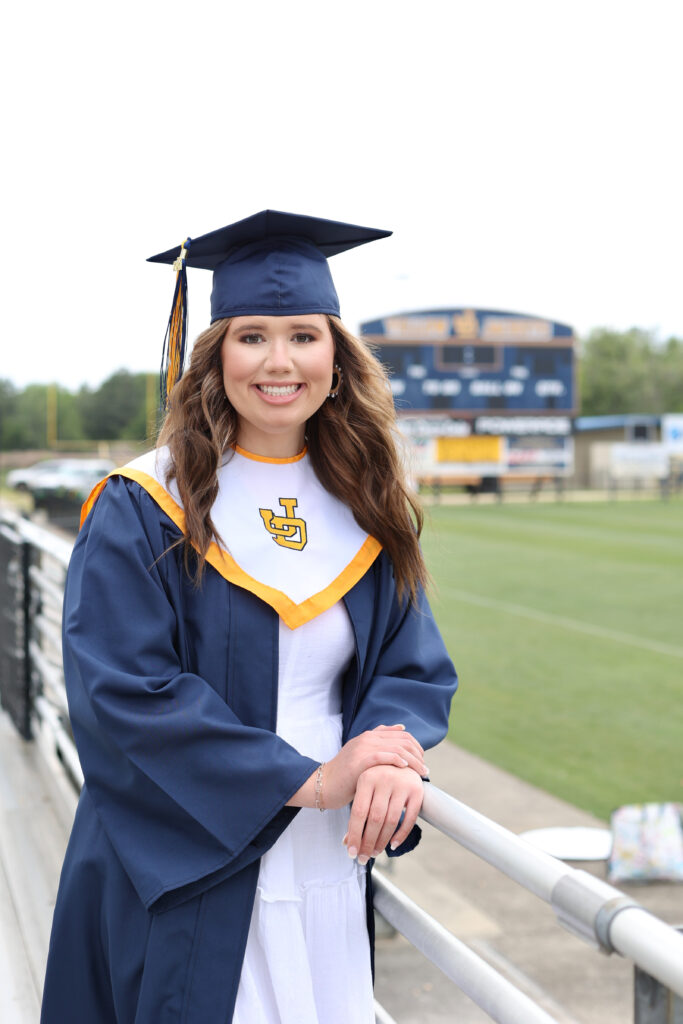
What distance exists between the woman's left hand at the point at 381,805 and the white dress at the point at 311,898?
132mm

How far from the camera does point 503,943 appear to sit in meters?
3.70

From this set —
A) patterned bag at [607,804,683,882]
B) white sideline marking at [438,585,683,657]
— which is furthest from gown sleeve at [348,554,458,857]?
white sideline marking at [438,585,683,657]

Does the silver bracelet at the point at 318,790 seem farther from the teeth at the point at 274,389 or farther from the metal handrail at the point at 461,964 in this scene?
the teeth at the point at 274,389

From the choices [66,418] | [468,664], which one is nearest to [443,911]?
[468,664]

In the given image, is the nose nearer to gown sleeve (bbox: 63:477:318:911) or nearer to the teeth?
the teeth

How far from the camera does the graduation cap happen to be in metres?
1.50

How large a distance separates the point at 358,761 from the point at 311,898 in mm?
269

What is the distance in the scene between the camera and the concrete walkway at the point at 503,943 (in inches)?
128

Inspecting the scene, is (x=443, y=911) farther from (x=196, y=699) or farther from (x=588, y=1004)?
(x=196, y=699)

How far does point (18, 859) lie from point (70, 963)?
1.61 meters

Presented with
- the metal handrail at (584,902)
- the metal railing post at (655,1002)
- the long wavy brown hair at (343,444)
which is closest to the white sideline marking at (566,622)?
the long wavy brown hair at (343,444)

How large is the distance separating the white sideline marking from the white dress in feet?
28.1

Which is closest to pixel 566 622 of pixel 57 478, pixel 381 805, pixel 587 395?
pixel 381 805

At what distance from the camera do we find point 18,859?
9.74ft
